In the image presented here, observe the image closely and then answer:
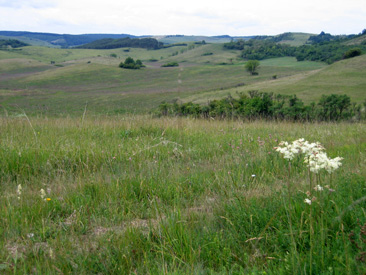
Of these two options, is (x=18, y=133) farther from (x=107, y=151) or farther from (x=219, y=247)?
(x=219, y=247)

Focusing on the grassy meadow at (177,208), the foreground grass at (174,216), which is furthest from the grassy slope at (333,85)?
the foreground grass at (174,216)

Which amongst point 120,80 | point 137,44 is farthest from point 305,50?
point 137,44

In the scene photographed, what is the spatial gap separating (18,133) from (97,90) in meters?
74.6

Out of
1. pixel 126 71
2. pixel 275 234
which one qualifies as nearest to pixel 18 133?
pixel 275 234

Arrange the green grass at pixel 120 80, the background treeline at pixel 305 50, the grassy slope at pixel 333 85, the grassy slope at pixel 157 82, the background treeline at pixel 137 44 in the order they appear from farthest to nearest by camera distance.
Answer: the background treeline at pixel 137 44 → the background treeline at pixel 305 50 → the green grass at pixel 120 80 → the grassy slope at pixel 157 82 → the grassy slope at pixel 333 85

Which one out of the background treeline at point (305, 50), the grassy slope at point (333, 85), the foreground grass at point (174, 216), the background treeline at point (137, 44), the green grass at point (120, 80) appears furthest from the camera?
the background treeline at point (137, 44)

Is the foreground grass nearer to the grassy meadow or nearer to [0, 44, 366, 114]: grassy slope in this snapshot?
the grassy meadow

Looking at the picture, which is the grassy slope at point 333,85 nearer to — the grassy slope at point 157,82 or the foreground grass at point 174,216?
the grassy slope at point 157,82

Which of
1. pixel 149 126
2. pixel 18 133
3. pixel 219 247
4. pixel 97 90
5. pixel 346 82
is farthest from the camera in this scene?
pixel 97 90

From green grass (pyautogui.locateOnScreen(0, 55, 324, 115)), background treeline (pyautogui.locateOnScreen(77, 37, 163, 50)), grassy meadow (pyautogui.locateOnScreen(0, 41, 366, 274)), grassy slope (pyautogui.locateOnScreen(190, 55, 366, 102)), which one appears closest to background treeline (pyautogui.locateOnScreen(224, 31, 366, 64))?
green grass (pyautogui.locateOnScreen(0, 55, 324, 115))

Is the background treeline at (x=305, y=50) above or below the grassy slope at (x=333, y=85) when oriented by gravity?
above

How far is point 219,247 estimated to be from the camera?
95.7 inches

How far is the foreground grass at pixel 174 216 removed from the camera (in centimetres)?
223

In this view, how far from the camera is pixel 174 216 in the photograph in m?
2.77
